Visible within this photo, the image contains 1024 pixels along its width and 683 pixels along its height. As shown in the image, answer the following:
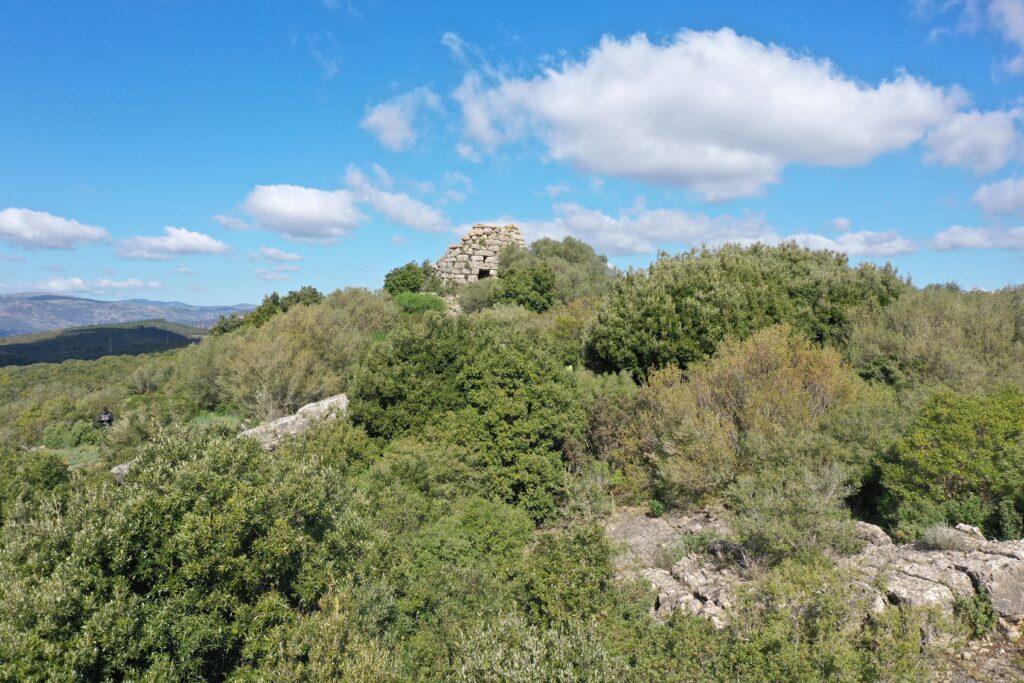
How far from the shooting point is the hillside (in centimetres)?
11275

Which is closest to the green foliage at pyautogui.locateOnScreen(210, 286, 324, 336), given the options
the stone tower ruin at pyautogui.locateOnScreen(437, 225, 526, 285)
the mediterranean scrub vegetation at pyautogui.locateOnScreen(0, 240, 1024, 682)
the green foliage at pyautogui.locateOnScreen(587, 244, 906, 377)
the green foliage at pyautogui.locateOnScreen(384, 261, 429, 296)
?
the green foliage at pyautogui.locateOnScreen(384, 261, 429, 296)

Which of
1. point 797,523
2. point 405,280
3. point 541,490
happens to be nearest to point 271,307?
point 405,280

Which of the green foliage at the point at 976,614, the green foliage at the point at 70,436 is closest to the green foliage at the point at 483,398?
the green foliage at the point at 976,614

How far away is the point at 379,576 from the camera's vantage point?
39.0ft

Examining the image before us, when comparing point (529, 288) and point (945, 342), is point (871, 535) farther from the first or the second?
point (529, 288)

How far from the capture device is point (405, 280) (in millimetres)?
47594

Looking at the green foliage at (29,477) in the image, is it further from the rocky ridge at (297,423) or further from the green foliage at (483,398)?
the green foliage at (483,398)

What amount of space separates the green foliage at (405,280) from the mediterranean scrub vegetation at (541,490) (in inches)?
682

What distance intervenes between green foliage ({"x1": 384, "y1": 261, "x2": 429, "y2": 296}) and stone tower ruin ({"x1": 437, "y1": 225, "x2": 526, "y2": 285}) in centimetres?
220

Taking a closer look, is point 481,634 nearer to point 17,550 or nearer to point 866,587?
point 866,587

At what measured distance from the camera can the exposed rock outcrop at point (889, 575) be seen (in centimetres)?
930

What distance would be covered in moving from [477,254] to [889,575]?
Result: 4209 cm

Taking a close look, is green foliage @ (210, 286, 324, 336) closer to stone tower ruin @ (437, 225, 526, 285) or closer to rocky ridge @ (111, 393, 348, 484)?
stone tower ruin @ (437, 225, 526, 285)

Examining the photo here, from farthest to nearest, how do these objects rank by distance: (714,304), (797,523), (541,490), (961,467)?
(714,304) < (541,490) < (961,467) < (797,523)
